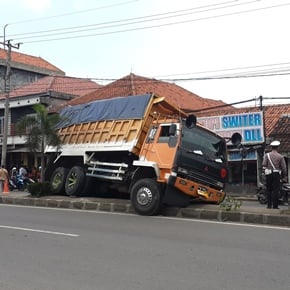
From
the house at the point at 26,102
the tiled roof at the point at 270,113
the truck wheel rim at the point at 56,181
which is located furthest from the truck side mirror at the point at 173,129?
the house at the point at 26,102

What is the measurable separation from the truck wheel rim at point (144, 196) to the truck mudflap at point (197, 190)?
0.73m

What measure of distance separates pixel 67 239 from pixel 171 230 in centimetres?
219

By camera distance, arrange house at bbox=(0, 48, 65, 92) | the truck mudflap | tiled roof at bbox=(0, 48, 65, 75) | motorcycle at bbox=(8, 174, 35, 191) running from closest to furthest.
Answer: the truck mudflap < motorcycle at bbox=(8, 174, 35, 191) < house at bbox=(0, 48, 65, 92) < tiled roof at bbox=(0, 48, 65, 75)

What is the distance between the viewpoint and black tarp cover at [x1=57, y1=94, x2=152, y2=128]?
1432 cm

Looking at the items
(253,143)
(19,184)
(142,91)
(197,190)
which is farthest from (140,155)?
(142,91)

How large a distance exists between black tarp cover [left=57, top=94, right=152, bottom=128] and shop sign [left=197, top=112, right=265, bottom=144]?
12.2m

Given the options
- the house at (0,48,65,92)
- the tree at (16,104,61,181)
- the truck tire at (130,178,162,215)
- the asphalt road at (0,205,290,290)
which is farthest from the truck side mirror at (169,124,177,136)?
the house at (0,48,65,92)

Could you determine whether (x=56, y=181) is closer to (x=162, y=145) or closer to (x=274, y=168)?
(x=162, y=145)

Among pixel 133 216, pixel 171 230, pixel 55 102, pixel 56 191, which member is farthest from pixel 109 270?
pixel 55 102

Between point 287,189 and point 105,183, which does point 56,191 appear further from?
point 287,189

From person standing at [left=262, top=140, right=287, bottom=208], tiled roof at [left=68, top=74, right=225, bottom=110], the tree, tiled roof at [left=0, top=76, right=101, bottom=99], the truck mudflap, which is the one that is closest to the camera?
person standing at [left=262, top=140, right=287, bottom=208]

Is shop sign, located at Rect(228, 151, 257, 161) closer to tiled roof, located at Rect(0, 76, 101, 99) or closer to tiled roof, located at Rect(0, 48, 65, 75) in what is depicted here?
tiled roof, located at Rect(0, 76, 101, 99)

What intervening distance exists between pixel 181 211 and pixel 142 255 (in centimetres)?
→ 519

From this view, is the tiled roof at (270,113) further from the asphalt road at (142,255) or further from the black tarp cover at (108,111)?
the asphalt road at (142,255)
